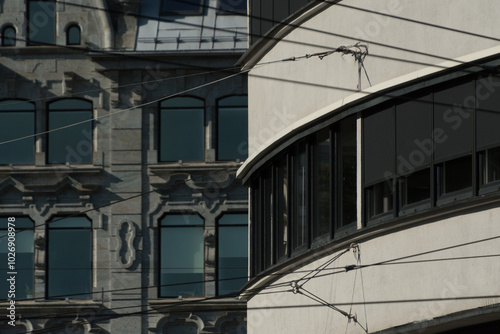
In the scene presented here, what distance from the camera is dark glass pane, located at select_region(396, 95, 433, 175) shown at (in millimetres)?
18469

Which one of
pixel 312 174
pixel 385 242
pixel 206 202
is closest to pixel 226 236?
pixel 206 202

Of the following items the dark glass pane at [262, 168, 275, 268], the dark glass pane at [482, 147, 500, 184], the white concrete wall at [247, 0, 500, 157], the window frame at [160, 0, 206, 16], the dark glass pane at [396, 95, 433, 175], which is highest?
the window frame at [160, 0, 206, 16]

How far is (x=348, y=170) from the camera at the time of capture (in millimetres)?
20297

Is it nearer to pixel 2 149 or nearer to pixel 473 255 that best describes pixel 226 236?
pixel 2 149

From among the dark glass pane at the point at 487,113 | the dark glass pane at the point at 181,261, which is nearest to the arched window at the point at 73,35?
the dark glass pane at the point at 181,261

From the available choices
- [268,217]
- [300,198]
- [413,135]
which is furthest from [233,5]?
[413,135]

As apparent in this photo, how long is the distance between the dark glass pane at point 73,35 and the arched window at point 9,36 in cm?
162

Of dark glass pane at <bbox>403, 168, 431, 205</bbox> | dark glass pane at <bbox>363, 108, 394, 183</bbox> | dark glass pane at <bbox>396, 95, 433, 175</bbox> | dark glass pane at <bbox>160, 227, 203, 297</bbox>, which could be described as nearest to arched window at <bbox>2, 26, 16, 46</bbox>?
dark glass pane at <bbox>160, 227, 203, 297</bbox>

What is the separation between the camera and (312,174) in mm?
21453

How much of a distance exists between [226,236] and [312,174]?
762 inches

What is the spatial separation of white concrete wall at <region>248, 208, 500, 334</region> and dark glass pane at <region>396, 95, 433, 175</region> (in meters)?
0.91

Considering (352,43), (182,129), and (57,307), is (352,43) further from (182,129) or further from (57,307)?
(57,307)

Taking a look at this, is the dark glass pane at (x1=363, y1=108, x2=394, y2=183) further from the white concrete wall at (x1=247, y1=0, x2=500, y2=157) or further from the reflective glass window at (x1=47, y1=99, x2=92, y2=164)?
the reflective glass window at (x1=47, y1=99, x2=92, y2=164)

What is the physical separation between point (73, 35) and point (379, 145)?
77.7 feet
